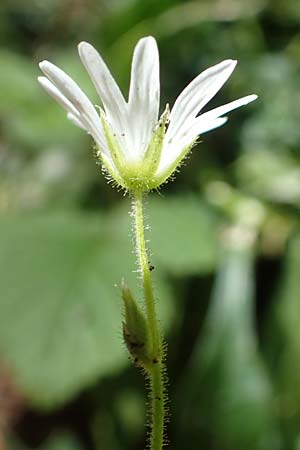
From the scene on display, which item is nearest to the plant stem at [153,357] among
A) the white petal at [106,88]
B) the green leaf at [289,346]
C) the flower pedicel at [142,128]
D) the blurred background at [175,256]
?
the flower pedicel at [142,128]

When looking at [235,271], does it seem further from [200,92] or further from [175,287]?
[200,92]

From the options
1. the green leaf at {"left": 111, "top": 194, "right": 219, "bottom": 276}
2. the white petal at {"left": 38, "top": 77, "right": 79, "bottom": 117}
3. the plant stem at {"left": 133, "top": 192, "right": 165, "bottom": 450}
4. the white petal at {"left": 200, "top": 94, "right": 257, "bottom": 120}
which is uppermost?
the green leaf at {"left": 111, "top": 194, "right": 219, "bottom": 276}

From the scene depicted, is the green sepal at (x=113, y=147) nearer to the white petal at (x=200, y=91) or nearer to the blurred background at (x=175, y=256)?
the white petal at (x=200, y=91)

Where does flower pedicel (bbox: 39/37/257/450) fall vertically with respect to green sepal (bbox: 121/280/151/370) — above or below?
above

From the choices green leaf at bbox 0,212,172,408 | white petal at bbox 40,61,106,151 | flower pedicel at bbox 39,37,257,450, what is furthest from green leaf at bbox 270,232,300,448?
white petal at bbox 40,61,106,151

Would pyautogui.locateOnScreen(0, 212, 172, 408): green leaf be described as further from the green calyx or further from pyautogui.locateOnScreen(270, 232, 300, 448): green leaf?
the green calyx

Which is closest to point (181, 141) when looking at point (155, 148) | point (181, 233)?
point (155, 148)
